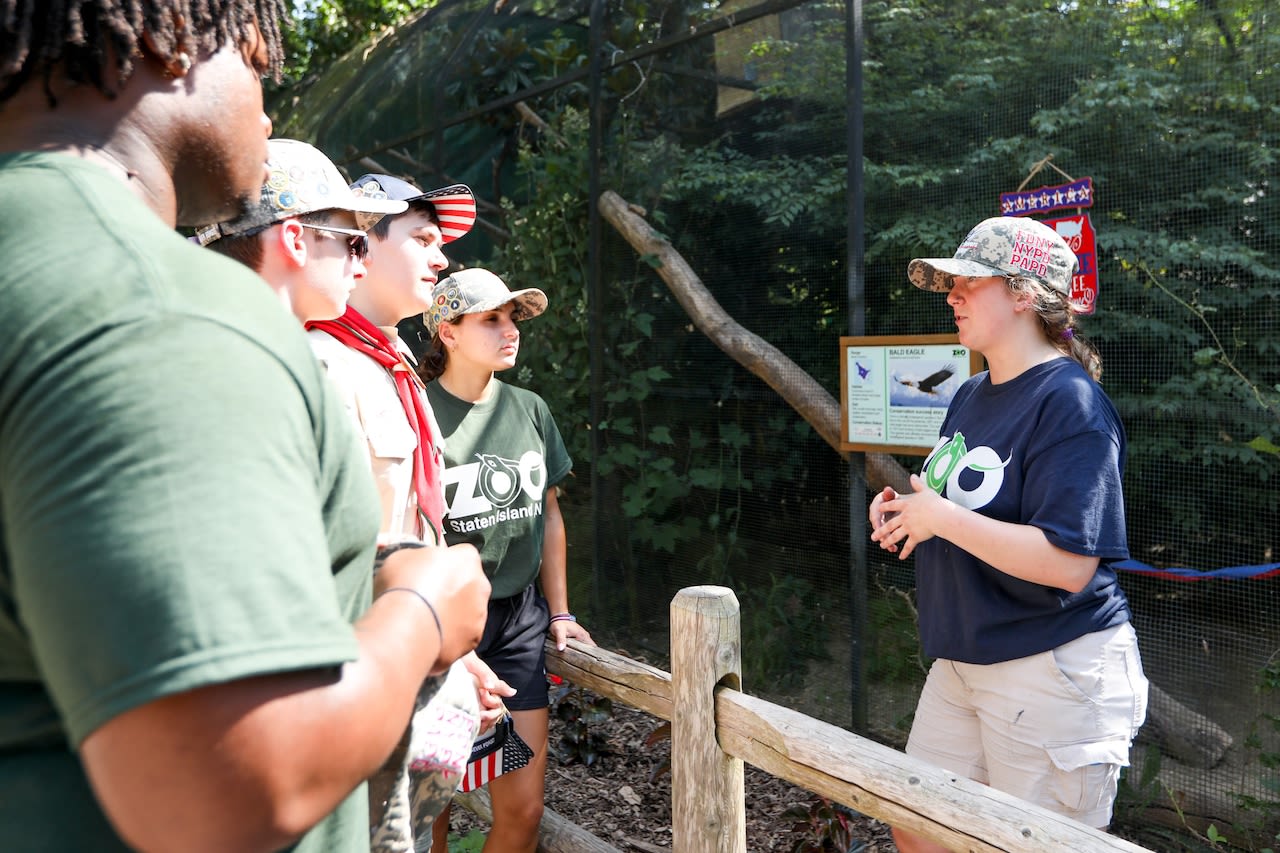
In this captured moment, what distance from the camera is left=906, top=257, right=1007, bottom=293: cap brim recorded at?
7.69 feet

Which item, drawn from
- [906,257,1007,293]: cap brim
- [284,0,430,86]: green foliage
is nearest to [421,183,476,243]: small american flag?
[906,257,1007,293]: cap brim

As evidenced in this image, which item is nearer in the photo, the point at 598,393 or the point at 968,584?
the point at 968,584

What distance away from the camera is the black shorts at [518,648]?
2.67 m

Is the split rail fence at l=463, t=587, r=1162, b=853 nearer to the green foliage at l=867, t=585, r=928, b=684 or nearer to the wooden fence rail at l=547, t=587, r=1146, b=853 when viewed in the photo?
the wooden fence rail at l=547, t=587, r=1146, b=853

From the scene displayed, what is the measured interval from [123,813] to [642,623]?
460cm

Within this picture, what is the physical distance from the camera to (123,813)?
24.4 inches

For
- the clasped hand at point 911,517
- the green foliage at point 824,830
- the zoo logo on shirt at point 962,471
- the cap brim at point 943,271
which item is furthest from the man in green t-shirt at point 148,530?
the green foliage at point 824,830

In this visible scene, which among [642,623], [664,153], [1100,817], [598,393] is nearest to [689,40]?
[664,153]

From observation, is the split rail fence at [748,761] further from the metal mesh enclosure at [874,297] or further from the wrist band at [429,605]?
the metal mesh enclosure at [874,297]

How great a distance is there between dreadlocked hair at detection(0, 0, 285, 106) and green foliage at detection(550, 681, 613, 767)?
11.3 ft

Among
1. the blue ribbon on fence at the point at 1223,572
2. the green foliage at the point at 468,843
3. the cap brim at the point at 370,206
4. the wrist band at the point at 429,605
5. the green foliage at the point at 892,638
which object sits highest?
the cap brim at the point at 370,206

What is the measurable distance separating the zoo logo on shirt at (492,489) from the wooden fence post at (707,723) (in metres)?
0.60

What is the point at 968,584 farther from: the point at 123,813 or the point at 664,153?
the point at 664,153

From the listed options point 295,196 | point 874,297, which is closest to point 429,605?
point 295,196
